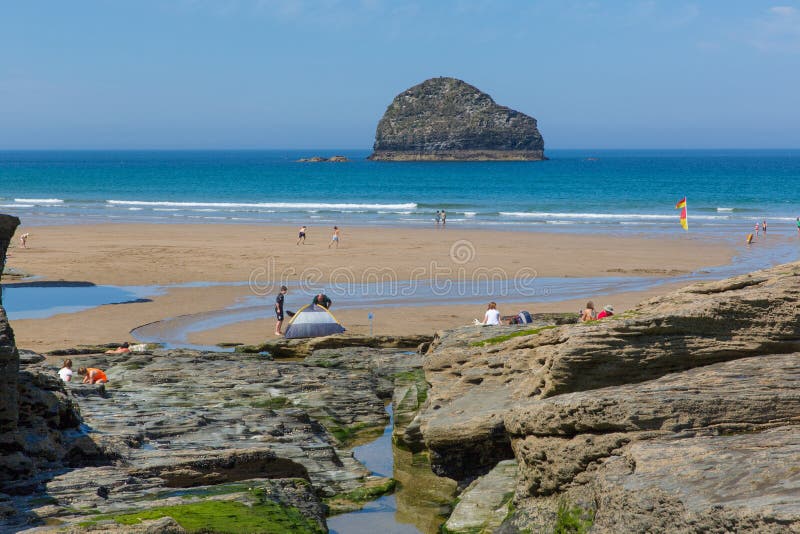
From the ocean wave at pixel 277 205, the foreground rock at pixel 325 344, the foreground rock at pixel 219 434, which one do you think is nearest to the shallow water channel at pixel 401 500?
the foreground rock at pixel 219 434

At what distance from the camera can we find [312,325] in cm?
2405

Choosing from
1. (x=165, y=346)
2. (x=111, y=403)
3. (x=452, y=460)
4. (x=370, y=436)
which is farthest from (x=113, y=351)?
(x=452, y=460)

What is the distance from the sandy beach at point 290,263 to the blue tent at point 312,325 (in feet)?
3.53

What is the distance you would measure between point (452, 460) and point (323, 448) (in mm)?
2659

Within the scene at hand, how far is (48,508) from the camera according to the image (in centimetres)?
858

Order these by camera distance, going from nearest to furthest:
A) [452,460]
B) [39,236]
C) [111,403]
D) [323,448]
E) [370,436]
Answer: [452,460] < [323,448] < [111,403] < [370,436] < [39,236]

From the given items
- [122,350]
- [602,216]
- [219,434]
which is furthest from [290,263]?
[602,216]

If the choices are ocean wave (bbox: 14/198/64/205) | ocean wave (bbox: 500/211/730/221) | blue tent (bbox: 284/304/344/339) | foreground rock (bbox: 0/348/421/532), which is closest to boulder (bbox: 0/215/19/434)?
foreground rock (bbox: 0/348/421/532)

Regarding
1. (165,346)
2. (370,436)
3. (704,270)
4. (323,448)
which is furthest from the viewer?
(704,270)

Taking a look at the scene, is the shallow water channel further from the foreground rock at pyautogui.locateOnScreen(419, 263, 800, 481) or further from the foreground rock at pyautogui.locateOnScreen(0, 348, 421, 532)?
the foreground rock at pyautogui.locateOnScreen(419, 263, 800, 481)

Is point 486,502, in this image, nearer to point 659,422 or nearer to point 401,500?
point 401,500

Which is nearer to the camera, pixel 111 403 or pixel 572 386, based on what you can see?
pixel 572 386

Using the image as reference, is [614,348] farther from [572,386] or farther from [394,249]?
[394,249]

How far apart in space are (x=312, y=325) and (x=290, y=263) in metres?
14.9
